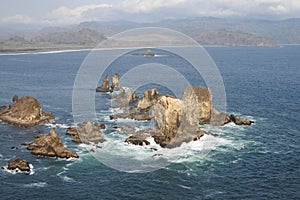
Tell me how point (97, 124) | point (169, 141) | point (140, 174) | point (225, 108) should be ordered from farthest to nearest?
1. point (225, 108)
2. point (97, 124)
3. point (169, 141)
4. point (140, 174)

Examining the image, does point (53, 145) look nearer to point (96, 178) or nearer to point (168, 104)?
point (96, 178)

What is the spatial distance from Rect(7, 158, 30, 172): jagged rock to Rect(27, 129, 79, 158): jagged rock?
8.16 m

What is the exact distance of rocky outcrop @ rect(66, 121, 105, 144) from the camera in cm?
9823

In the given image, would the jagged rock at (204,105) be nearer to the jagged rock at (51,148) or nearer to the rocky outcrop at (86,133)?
the rocky outcrop at (86,133)

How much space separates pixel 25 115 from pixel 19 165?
133 feet

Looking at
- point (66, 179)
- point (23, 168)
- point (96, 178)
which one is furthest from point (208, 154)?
point (23, 168)

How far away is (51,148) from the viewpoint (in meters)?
87.4

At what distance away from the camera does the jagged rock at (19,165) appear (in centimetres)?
7753

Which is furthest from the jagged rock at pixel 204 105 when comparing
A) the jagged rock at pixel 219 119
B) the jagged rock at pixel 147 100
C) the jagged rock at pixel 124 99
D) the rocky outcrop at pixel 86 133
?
the jagged rock at pixel 124 99

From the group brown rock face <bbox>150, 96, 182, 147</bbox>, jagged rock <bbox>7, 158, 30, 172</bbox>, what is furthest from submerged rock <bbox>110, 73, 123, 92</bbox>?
jagged rock <bbox>7, 158, 30, 172</bbox>

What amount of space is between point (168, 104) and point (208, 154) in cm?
1841

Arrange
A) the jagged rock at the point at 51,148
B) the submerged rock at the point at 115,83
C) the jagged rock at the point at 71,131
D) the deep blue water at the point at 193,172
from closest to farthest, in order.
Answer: the deep blue water at the point at 193,172 < the jagged rock at the point at 51,148 < the jagged rock at the point at 71,131 < the submerged rock at the point at 115,83

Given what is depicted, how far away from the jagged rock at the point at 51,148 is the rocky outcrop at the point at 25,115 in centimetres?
2573

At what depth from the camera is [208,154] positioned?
88.5 metres
